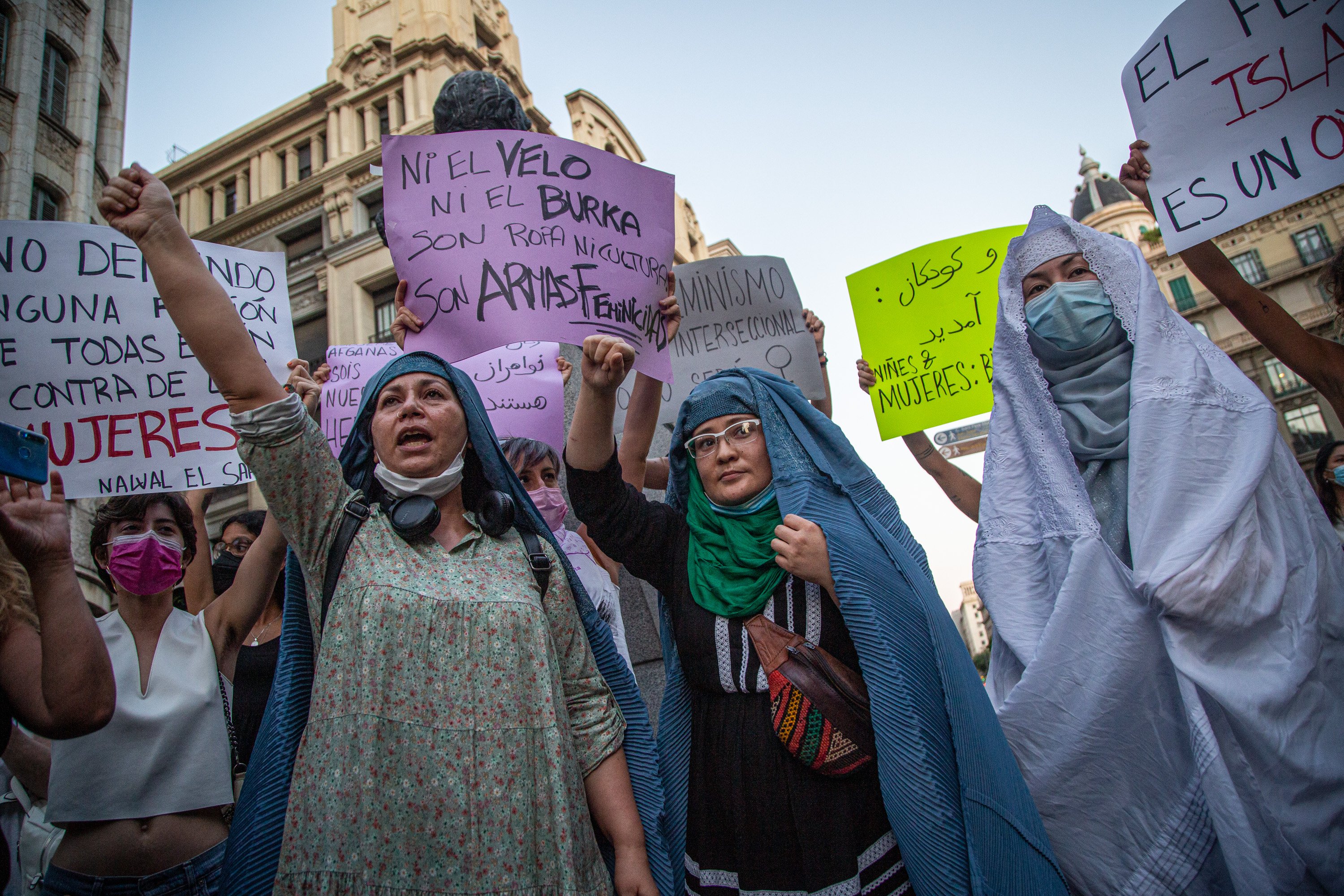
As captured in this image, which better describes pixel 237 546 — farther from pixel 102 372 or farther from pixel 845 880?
pixel 845 880

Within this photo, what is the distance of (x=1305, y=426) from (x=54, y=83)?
127ft

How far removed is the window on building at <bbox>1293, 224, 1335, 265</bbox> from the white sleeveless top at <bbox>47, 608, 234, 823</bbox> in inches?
1570

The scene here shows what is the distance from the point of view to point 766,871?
185 centimetres

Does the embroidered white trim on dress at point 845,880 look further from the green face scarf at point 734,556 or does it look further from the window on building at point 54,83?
the window on building at point 54,83

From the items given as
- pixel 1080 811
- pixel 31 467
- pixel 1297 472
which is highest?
pixel 31 467

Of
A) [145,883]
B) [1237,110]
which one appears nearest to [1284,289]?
[1237,110]

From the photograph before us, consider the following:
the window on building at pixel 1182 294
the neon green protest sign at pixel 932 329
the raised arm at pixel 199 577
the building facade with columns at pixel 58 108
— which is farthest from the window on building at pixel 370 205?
the window on building at pixel 1182 294

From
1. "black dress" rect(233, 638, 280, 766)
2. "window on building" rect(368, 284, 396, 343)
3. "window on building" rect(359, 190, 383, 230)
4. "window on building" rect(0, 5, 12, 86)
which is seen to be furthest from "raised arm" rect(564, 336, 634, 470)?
"window on building" rect(359, 190, 383, 230)

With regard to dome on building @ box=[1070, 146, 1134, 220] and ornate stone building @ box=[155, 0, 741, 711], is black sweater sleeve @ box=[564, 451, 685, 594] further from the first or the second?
dome on building @ box=[1070, 146, 1134, 220]

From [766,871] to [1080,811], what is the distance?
937 millimetres

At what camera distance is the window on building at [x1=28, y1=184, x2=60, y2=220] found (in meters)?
13.0

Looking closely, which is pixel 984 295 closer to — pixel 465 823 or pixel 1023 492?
pixel 1023 492

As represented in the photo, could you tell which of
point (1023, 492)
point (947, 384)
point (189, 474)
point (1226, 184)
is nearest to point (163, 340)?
point (189, 474)

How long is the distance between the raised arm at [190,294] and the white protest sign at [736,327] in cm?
237
